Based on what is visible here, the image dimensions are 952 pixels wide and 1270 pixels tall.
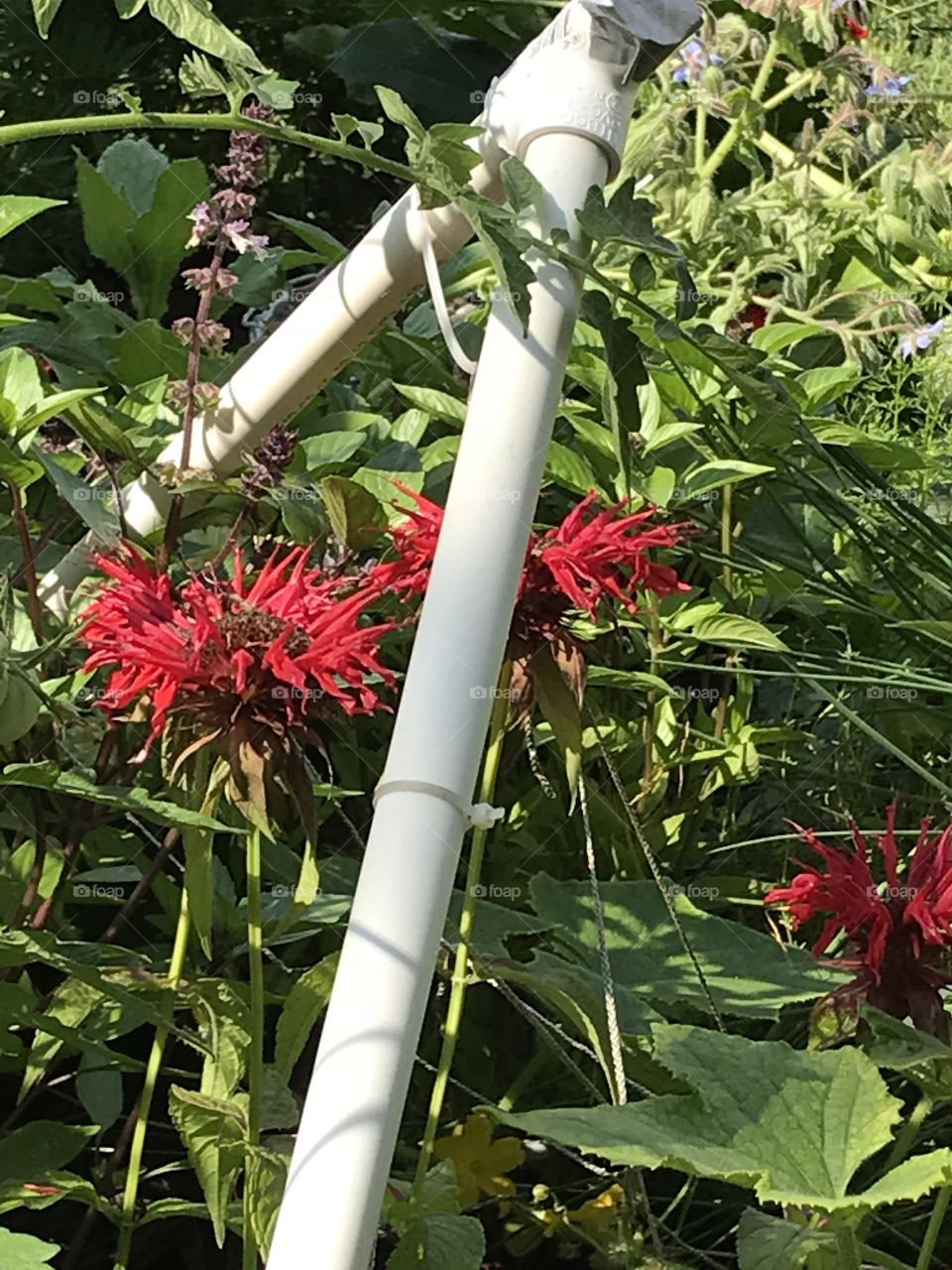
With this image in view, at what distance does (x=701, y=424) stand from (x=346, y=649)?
1.53ft

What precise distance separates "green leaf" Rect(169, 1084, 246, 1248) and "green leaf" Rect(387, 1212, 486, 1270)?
8 cm

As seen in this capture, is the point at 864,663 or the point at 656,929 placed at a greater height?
the point at 864,663

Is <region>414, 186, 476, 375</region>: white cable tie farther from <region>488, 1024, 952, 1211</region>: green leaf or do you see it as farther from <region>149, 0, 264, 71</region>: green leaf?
<region>488, 1024, 952, 1211</region>: green leaf

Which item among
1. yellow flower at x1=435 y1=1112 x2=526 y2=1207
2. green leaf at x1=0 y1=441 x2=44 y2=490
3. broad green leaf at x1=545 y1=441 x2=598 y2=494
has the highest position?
broad green leaf at x1=545 y1=441 x2=598 y2=494

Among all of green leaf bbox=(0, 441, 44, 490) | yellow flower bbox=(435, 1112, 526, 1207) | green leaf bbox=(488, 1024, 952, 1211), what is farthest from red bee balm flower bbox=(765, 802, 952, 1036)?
green leaf bbox=(0, 441, 44, 490)

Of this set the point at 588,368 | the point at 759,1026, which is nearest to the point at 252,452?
the point at 588,368

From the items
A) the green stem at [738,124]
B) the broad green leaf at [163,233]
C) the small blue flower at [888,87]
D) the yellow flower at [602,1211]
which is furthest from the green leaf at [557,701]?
the small blue flower at [888,87]

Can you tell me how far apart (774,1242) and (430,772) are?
264 mm

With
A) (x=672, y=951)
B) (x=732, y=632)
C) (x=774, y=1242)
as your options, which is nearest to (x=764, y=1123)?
(x=774, y=1242)

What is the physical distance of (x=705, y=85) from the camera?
127cm

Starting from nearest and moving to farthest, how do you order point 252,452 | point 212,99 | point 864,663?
1. point 252,452
2. point 864,663
3. point 212,99

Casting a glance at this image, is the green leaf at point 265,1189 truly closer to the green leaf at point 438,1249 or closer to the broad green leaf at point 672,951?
the green leaf at point 438,1249

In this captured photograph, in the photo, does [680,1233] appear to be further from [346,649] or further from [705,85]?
[705,85]

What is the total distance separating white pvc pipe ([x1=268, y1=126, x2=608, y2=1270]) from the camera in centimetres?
50
